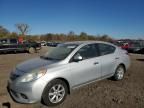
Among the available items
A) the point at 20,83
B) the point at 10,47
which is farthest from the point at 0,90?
the point at 10,47

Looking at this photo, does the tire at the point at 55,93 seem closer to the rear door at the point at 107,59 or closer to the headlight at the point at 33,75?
the headlight at the point at 33,75

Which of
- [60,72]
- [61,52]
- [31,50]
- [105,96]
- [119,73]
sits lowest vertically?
[105,96]

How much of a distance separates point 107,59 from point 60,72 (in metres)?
2.12

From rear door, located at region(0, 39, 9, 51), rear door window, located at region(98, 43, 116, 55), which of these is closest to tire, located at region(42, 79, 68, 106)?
rear door window, located at region(98, 43, 116, 55)

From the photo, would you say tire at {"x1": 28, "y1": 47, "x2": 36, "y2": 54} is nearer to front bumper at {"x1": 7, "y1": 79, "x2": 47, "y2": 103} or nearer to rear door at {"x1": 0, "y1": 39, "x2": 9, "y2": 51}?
rear door at {"x1": 0, "y1": 39, "x2": 9, "y2": 51}

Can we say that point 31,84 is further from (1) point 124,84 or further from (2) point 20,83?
(1) point 124,84

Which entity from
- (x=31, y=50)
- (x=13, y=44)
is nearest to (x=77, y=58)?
(x=13, y=44)

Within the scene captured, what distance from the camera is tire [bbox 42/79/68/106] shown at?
4891mm

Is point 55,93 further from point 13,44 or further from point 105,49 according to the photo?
point 13,44

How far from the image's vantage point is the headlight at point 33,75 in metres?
4.80

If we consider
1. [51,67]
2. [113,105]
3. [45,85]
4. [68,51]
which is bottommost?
[113,105]

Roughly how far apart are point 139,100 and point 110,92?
3.15 feet

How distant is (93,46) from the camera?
6395 millimetres

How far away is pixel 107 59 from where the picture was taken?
655 centimetres
